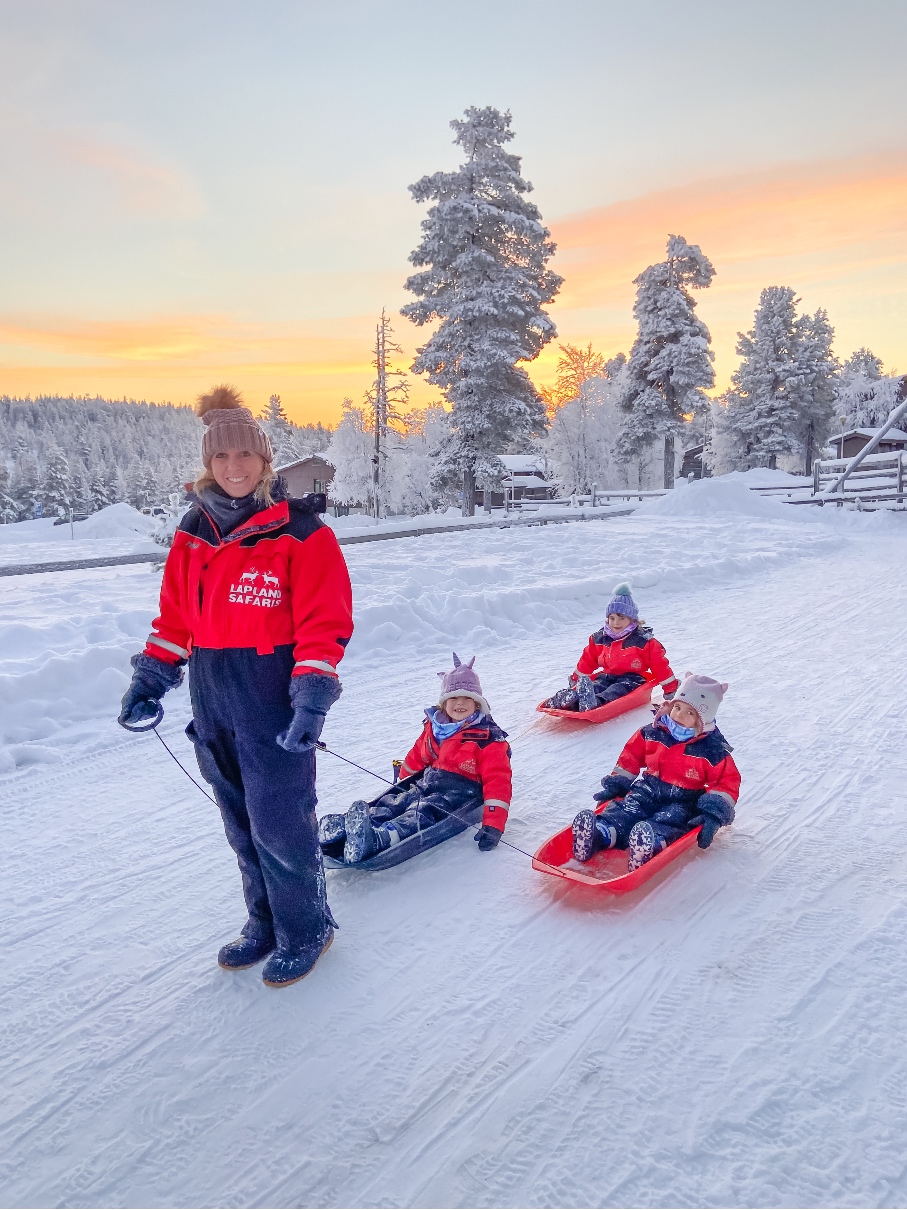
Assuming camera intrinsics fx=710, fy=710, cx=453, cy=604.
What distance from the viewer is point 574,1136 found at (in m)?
1.84

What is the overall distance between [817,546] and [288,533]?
14.6 metres

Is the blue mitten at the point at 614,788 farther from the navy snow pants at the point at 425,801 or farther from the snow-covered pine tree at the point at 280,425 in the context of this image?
the snow-covered pine tree at the point at 280,425

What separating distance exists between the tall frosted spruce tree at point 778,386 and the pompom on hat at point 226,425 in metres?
40.4

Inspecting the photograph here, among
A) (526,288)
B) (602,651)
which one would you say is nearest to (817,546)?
(602,651)

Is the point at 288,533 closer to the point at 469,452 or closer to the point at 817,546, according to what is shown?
the point at 817,546

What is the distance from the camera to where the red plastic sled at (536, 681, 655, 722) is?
16.4 feet

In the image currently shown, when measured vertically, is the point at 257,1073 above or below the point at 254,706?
below

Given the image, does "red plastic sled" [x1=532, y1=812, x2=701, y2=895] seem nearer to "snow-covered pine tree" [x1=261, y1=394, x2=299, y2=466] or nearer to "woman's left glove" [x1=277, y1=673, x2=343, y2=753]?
"woman's left glove" [x1=277, y1=673, x2=343, y2=753]

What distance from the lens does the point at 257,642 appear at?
223 centimetres

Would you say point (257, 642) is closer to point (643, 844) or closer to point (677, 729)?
point (643, 844)

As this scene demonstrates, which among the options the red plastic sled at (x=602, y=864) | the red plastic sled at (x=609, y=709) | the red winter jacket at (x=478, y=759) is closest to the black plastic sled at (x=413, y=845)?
the red winter jacket at (x=478, y=759)

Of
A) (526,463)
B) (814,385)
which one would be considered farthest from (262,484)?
(526,463)

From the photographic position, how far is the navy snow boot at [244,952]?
8.25 feet

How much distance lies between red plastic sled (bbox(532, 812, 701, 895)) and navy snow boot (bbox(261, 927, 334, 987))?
0.99 m
